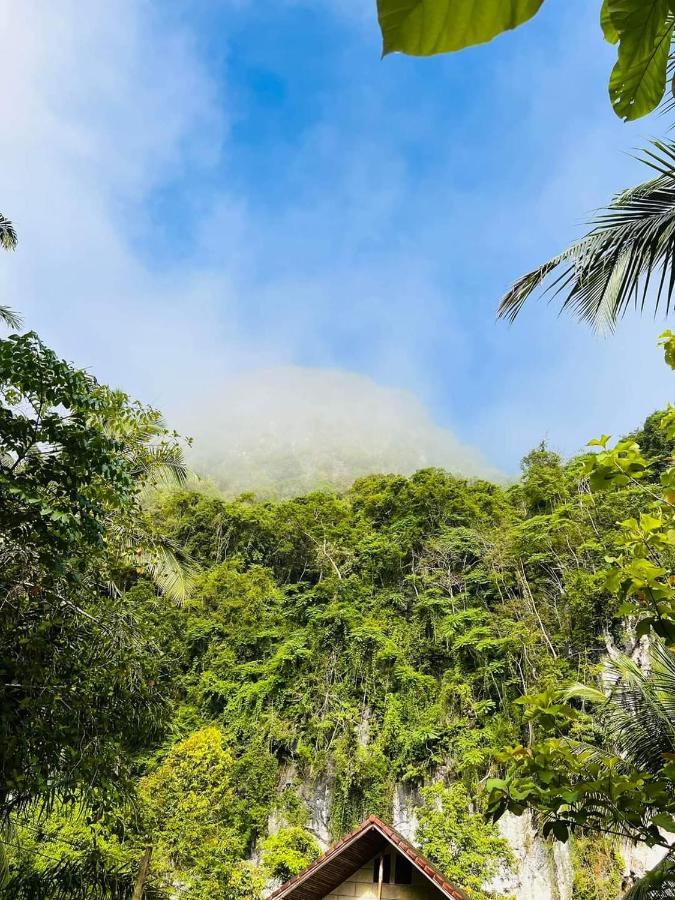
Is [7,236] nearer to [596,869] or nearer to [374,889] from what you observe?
[374,889]

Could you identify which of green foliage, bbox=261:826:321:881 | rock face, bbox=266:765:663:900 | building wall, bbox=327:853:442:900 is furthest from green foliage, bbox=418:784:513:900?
building wall, bbox=327:853:442:900

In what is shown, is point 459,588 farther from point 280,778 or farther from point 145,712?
point 145,712

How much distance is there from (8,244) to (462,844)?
35.9ft

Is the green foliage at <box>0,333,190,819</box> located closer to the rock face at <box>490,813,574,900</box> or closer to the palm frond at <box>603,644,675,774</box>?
the palm frond at <box>603,644,675,774</box>

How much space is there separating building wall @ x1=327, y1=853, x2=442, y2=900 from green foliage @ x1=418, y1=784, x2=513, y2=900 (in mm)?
3378

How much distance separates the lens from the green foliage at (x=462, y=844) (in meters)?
9.19

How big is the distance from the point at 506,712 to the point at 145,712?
411 inches

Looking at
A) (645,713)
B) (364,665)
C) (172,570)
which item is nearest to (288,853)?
(364,665)

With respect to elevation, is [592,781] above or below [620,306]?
below

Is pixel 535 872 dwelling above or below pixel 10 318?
below

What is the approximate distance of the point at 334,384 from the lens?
8850 centimetres

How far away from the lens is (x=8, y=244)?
23.7 feet

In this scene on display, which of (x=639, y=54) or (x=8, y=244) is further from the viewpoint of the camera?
(x=8, y=244)

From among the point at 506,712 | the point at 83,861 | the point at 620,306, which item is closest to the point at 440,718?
the point at 506,712
